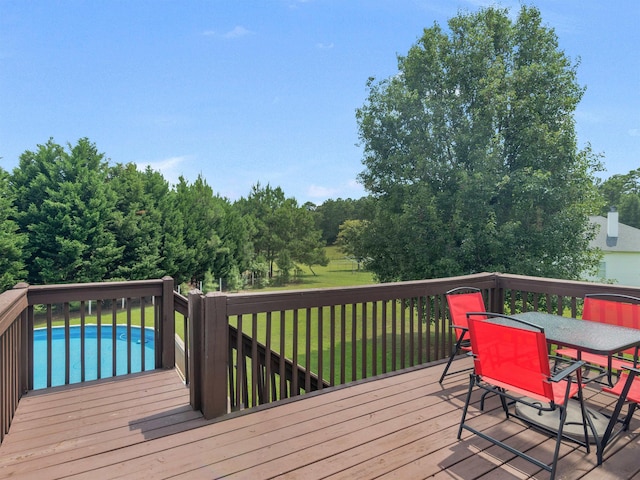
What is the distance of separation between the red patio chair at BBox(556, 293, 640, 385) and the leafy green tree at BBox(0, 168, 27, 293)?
62.3 feet

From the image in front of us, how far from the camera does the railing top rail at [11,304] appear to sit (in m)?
2.19

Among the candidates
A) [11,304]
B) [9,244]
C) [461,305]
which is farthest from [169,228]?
[461,305]

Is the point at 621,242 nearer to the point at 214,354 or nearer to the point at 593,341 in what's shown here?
the point at 593,341

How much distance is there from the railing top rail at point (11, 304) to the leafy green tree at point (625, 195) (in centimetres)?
3638

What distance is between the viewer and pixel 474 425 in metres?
2.48

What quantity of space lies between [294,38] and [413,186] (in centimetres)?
751

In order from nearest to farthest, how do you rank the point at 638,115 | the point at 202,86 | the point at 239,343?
the point at 239,343, the point at 202,86, the point at 638,115

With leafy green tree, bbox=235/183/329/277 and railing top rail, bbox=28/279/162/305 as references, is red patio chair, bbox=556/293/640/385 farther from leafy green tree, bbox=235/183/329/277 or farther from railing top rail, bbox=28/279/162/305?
leafy green tree, bbox=235/183/329/277

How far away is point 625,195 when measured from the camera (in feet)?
118

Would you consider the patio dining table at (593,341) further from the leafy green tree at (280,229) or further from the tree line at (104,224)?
the leafy green tree at (280,229)

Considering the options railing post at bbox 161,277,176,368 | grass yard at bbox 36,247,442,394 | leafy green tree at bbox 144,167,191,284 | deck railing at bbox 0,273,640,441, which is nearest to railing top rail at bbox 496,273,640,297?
deck railing at bbox 0,273,640,441

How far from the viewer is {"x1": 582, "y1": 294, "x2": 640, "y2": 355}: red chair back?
296cm

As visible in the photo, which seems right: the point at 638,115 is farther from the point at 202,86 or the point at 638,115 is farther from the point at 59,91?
the point at 59,91

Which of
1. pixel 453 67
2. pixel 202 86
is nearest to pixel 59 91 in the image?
pixel 202 86
